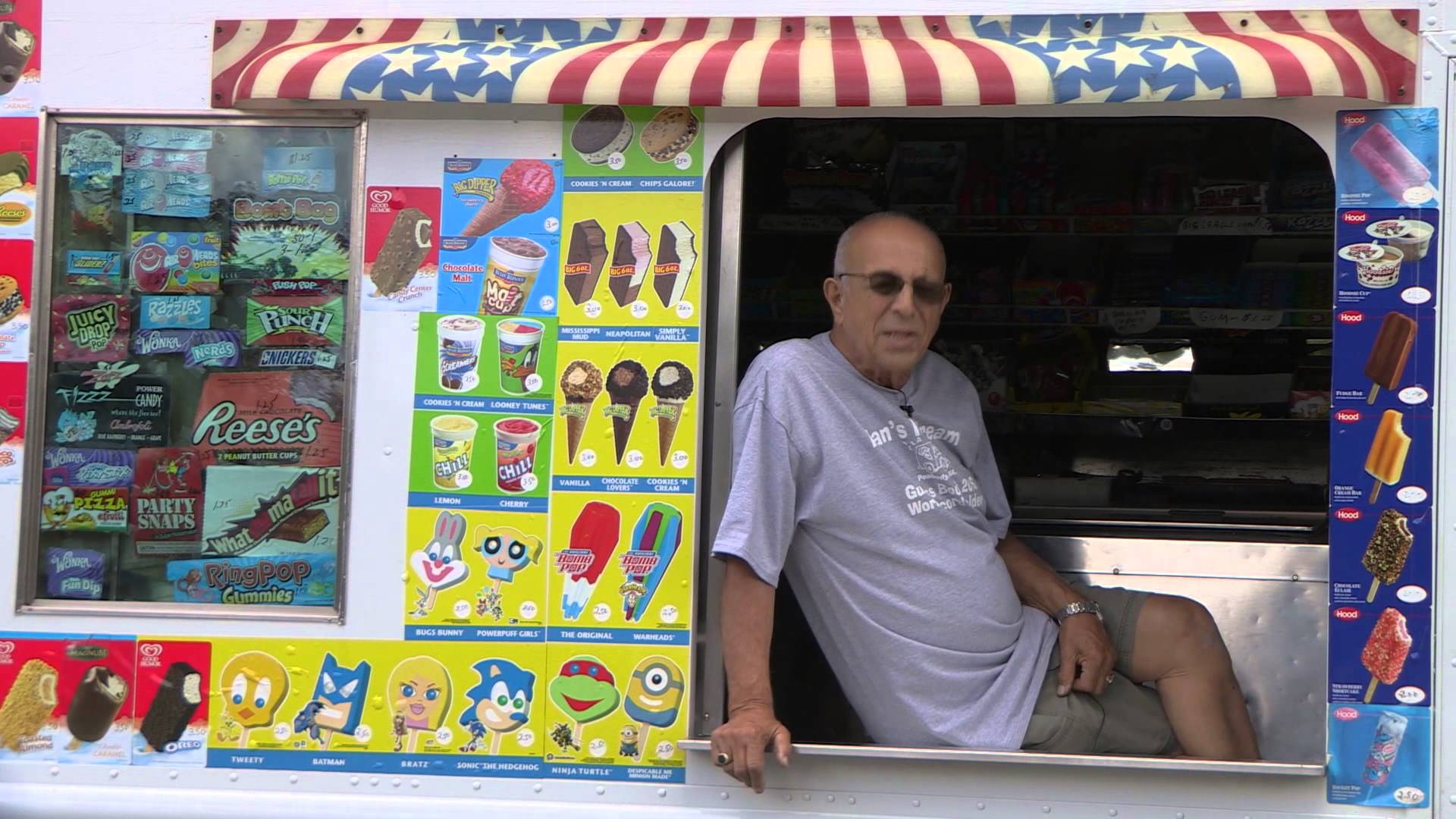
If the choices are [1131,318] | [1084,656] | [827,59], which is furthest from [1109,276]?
[827,59]

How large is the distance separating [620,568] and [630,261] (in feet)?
1.96

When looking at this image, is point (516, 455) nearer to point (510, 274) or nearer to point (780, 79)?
point (510, 274)

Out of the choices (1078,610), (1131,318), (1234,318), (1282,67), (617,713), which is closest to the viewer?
(1282,67)

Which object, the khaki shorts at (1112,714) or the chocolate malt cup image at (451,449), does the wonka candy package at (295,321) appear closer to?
the chocolate malt cup image at (451,449)

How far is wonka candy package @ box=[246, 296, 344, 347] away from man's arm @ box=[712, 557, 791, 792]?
92cm

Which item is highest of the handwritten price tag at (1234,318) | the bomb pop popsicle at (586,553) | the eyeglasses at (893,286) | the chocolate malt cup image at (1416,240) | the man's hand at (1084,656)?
the handwritten price tag at (1234,318)

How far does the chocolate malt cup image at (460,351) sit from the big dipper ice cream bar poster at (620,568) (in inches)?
11.6

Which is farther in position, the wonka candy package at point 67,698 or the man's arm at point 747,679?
the wonka candy package at point 67,698

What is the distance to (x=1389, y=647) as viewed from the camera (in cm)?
239

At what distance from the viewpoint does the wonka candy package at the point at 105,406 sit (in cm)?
270

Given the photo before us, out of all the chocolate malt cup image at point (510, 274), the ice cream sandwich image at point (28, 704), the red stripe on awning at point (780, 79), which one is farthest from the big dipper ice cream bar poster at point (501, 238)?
the ice cream sandwich image at point (28, 704)

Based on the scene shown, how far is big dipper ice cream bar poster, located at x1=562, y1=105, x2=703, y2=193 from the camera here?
2.56 m

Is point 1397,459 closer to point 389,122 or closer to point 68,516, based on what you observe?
point 389,122

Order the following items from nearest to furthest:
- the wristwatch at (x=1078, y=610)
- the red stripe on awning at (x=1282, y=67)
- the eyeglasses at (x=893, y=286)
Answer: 1. the red stripe on awning at (x=1282, y=67)
2. the eyeglasses at (x=893, y=286)
3. the wristwatch at (x=1078, y=610)
